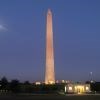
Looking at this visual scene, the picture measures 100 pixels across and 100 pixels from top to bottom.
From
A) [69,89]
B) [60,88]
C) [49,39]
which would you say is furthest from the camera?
[60,88]

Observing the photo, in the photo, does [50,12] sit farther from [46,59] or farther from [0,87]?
[0,87]

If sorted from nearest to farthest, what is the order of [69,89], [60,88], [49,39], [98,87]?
[69,89] → [49,39] → [60,88] → [98,87]

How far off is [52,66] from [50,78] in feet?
26.6

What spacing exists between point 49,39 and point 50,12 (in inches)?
370

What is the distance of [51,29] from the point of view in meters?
130

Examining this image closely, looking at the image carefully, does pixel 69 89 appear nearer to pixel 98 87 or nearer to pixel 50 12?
pixel 50 12

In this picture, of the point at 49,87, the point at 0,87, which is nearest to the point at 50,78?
the point at 49,87

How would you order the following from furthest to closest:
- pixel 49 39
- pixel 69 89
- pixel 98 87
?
pixel 98 87 < pixel 49 39 < pixel 69 89

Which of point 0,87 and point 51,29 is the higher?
point 51,29

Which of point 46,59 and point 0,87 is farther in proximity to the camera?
point 0,87

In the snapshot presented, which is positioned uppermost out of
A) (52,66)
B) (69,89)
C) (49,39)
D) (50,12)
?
(50,12)

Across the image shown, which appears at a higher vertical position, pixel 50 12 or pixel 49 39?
pixel 50 12

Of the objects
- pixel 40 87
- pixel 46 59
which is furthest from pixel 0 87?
pixel 46 59

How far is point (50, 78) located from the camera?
13638 cm
